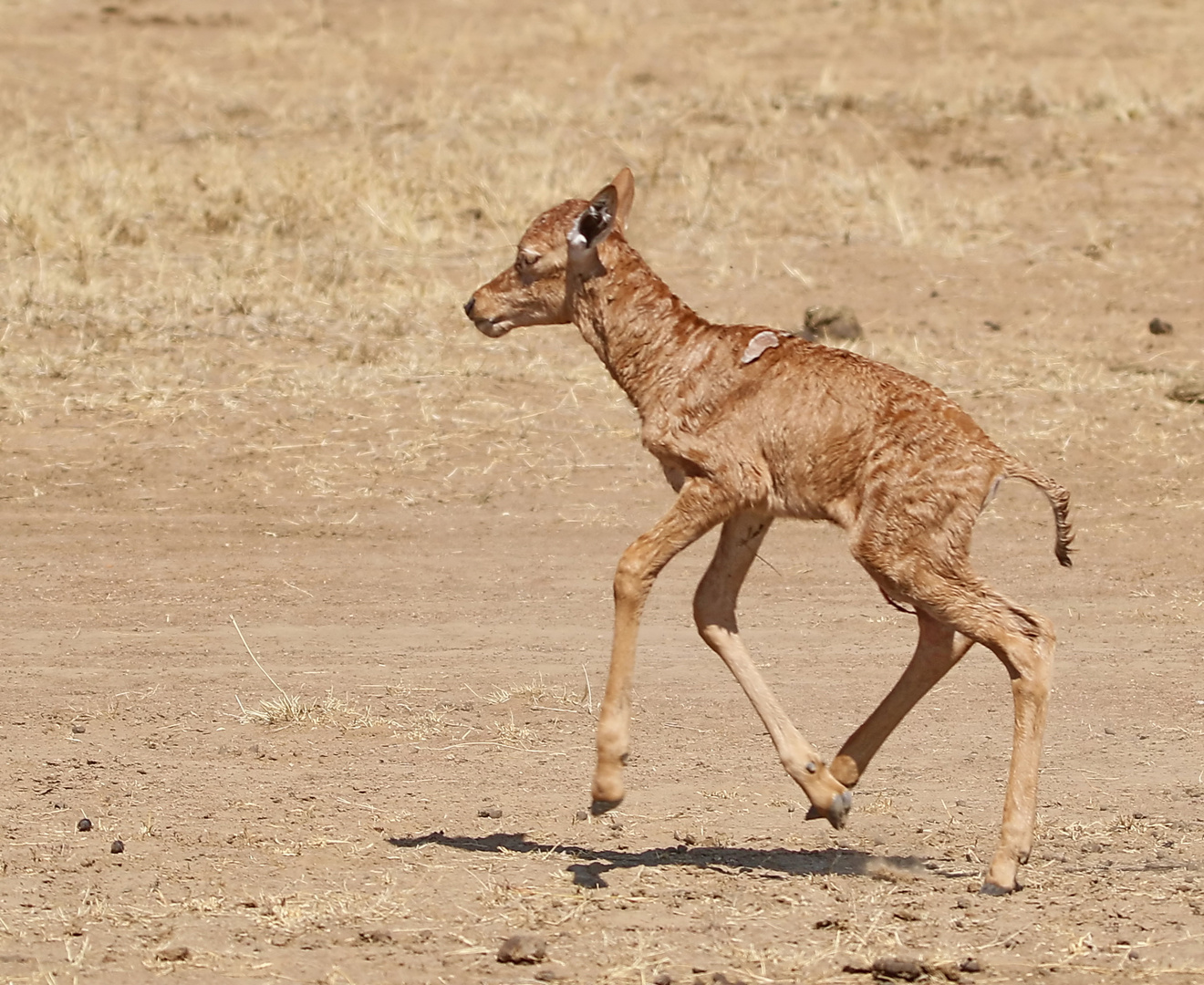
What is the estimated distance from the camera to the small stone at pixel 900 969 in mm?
5539

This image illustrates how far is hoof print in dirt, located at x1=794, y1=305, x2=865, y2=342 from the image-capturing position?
A: 1384 cm

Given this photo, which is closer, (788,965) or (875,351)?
(788,965)

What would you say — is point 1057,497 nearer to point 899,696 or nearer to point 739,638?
point 899,696

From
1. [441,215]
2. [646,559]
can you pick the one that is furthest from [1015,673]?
[441,215]

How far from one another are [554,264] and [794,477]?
51.8 inches

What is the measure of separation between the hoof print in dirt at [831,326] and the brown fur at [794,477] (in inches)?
269

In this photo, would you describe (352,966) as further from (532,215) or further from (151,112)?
(151,112)

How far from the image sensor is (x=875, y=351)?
45.1 feet

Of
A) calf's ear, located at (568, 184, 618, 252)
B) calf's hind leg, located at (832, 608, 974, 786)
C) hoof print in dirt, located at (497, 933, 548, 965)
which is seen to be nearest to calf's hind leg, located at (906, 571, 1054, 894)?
calf's hind leg, located at (832, 608, 974, 786)

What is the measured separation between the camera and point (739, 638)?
6734mm

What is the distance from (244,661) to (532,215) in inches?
304

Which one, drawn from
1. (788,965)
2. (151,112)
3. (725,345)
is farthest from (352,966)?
(151,112)

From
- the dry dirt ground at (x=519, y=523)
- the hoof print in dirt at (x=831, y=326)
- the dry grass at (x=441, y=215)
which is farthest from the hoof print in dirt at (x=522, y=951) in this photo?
the hoof print in dirt at (x=831, y=326)

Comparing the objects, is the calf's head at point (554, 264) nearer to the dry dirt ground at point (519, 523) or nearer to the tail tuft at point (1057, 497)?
the tail tuft at point (1057, 497)
